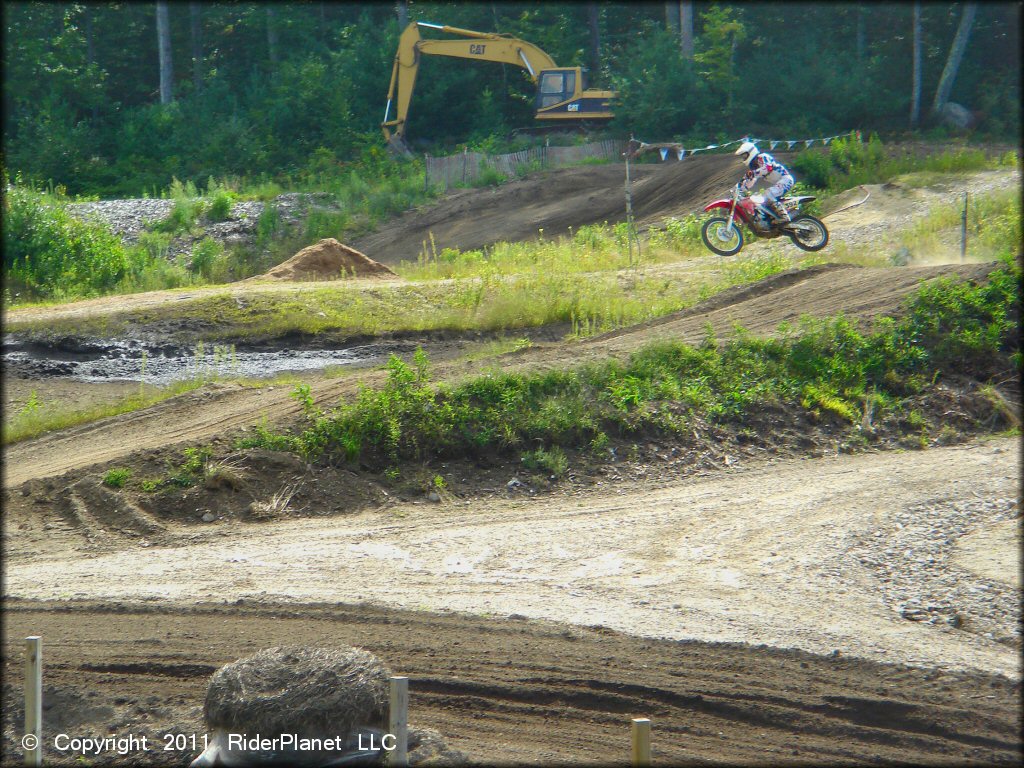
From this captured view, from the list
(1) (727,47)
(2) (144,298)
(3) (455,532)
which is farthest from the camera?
(1) (727,47)

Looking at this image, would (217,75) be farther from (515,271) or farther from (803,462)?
(803,462)

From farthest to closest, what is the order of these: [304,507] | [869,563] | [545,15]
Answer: [545,15]
[304,507]
[869,563]

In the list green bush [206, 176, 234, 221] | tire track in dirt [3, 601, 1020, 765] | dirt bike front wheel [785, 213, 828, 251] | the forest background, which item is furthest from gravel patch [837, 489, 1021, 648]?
the forest background

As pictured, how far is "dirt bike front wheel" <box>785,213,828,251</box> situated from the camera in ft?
60.5

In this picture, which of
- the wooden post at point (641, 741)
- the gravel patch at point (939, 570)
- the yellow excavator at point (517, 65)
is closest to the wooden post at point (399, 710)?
the wooden post at point (641, 741)

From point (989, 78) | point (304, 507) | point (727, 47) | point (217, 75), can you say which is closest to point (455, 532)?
point (304, 507)

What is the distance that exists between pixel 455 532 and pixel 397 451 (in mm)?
2157

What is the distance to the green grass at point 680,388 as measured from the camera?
39.2ft

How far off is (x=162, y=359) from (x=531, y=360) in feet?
22.9

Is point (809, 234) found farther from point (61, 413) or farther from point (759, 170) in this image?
point (61, 413)

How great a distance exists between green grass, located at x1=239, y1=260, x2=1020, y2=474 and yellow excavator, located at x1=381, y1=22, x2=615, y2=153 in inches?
964

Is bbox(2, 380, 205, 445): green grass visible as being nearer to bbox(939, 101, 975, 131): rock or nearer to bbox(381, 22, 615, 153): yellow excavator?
bbox(381, 22, 615, 153): yellow excavator

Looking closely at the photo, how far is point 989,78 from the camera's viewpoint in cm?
3912

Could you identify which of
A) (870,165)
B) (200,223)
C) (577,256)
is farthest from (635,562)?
(200,223)
